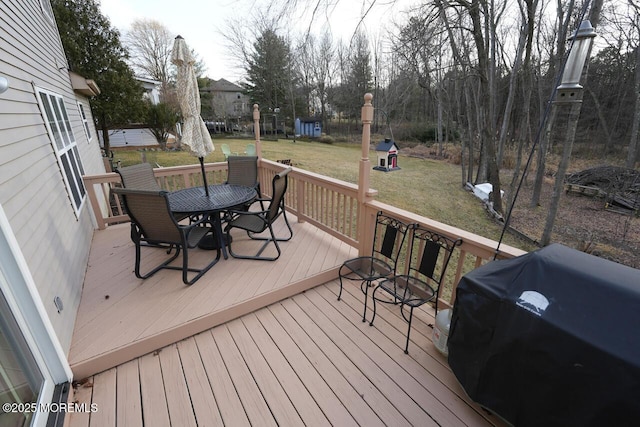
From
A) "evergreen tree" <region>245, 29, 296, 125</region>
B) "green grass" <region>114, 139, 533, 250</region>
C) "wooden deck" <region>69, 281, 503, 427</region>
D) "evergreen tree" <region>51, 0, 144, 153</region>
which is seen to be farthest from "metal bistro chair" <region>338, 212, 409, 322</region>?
"evergreen tree" <region>245, 29, 296, 125</region>

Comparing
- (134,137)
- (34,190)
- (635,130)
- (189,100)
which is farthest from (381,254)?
(134,137)

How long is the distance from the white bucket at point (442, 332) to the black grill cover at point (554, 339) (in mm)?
313

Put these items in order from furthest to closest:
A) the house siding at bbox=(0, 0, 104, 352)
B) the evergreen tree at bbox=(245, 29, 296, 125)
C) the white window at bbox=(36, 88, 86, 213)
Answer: the evergreen tree at bbox=(245, 29, 296, 125), the white window at bbox=(36, 88, 86, 213), the house siding at bbox=(0, 0, 104, 352)

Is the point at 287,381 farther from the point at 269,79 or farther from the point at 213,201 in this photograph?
the point at 269,79

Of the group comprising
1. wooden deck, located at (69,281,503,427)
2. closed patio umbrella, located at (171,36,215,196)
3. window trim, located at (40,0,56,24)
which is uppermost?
window trim, located at (40,0,56,24)

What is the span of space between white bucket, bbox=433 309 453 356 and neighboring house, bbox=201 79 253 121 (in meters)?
22.7

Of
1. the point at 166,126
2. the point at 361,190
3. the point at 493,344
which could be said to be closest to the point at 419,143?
the point at 166,126

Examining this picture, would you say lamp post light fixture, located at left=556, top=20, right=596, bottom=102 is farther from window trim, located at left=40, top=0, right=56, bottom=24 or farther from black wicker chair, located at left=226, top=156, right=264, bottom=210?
window trim, located at left=40, top=0, right=56, bottom=24

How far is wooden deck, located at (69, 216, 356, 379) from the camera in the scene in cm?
198

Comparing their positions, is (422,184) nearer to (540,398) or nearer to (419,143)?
(540,398)

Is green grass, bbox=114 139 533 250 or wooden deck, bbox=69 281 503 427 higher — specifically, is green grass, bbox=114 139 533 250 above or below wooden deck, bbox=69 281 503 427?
below

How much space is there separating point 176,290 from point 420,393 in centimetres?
212

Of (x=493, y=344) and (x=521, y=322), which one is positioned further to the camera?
(x=493, y=344)

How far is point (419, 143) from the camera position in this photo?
2234 cm
